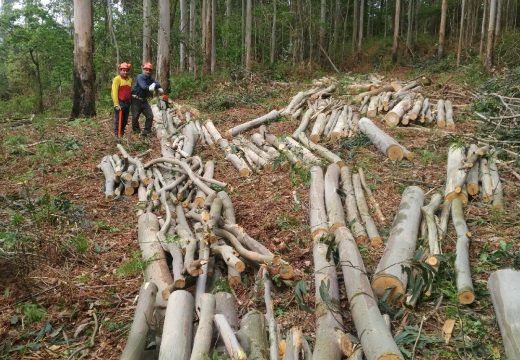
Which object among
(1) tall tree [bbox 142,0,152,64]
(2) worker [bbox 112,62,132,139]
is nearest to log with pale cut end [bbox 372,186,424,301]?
(2) worker [bbox 112,62,132,139]

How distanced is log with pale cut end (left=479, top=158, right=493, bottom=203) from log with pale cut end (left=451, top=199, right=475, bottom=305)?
0.54 m

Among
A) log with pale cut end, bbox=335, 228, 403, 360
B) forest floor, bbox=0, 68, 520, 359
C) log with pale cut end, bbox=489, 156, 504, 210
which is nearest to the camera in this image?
log with pale cut end, bbox=335, 228, 403, 360

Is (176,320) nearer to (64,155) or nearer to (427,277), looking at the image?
(427,277)

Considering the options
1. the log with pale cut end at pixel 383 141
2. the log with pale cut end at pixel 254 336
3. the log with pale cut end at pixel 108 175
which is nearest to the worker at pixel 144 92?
the log with pale cut end at pixel 108 175

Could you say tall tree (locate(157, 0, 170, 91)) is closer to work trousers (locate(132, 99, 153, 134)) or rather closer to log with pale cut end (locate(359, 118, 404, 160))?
work trousers (locate(132, 99, 153, 134))

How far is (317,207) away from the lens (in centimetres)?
523

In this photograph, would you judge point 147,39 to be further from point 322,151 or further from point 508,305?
point 508,305

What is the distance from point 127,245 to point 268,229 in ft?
5.49

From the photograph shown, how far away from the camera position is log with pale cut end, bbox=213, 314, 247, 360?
2.86 meters

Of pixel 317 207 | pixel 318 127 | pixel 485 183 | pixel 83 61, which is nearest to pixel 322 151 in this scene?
pixel 318 127

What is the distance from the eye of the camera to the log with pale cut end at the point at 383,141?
7117 mm

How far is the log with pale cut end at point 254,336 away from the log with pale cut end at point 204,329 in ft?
0.76

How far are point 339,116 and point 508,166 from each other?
12.5 feet

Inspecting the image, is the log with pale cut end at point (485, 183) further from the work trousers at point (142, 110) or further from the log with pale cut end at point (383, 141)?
the work trousers at point (142, 110)
